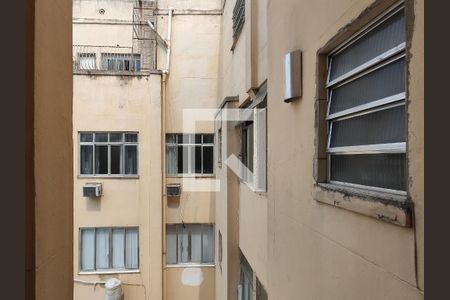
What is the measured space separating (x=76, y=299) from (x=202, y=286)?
355cm

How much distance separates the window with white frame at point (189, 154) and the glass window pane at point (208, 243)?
5.56 feet

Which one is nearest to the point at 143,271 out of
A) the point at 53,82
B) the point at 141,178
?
the point at 141,178

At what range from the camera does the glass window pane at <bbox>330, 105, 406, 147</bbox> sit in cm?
173

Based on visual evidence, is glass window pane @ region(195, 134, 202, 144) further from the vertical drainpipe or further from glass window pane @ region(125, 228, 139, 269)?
glass window pane @ region(125, 228, 139, 269)

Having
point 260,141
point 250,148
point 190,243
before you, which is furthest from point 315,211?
point 190,243

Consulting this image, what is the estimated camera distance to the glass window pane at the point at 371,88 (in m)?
1.73

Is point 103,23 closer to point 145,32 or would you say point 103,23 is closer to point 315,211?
point 145,32

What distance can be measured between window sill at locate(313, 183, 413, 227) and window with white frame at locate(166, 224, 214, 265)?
864 centimetres

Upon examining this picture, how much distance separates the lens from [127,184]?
33.4 ft

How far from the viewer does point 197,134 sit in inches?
425

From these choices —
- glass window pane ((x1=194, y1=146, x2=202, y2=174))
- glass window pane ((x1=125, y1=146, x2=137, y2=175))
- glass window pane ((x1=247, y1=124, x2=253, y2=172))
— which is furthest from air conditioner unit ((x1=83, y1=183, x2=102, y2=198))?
glass window pane ((x1=247, y1=124, x2=253, y2=172))

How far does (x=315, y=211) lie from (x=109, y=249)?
8936mm

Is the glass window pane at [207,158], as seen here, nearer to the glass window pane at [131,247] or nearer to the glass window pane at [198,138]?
the glass window pane at [198,138]

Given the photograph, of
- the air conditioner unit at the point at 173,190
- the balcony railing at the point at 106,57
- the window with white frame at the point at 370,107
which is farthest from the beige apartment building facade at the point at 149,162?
the window with white frame at the point at 370,107
